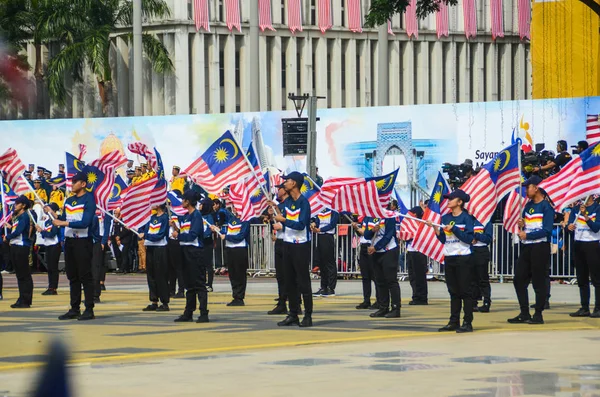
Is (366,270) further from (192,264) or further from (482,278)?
(192,264)

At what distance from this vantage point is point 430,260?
28.3 metres

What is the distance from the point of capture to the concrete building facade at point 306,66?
56.9 meters

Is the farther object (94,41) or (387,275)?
(94,41)

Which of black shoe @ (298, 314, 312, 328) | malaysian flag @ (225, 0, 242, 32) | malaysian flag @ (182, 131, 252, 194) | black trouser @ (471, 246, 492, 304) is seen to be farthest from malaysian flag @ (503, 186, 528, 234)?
malaysian flag @ (225, 0, 242, 32)

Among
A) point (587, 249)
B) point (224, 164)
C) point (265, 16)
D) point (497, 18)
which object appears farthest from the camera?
point (497, 18)

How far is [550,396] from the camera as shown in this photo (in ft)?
32.3

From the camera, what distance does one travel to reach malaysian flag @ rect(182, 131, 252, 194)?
61.3ft

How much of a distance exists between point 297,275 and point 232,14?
42767 mm

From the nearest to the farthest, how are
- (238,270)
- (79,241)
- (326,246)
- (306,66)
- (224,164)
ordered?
(79,241) → (224,164) → (238,270) → (326,246) → (306,66)

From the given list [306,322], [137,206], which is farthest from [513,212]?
[137,206]

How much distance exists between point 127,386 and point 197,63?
47.3 metres

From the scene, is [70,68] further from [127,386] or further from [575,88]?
[127,386]

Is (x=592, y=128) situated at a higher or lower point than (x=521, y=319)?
higher

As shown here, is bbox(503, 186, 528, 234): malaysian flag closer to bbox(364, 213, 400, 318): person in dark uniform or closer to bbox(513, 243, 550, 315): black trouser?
bbox(513, 243, 550, 315): black trouser
